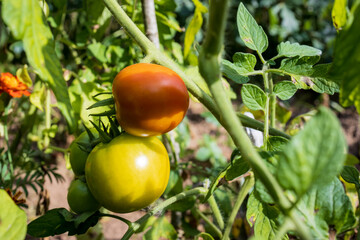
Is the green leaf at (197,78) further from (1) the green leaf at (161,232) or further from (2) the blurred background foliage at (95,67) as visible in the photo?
(1) the green leaf at (161,232)

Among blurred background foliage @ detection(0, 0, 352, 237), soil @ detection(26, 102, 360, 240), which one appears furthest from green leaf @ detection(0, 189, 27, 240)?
soil @ detection(26, 102, 360, 240)

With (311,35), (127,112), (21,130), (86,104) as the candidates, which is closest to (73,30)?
(21,130)

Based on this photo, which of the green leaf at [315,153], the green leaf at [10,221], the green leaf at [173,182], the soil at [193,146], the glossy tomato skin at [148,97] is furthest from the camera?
the soil at [193,146]

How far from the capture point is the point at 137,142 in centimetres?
51

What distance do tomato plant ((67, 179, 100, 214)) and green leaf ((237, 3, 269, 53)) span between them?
1.21 ft

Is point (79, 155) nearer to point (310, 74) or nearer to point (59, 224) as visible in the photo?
point (59, 224)

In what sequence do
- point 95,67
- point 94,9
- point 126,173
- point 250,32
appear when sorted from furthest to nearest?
point 95,67, point 94,9, point 250,32, point 126,173

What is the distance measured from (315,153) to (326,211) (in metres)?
0.16

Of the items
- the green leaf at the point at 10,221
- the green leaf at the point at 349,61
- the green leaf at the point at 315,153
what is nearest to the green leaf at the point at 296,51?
the green leaf at the point at 349,61

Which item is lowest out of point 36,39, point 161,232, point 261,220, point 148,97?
Answer: point 161,232

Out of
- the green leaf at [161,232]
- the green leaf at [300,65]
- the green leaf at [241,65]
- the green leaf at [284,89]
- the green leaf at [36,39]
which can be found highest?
the green leaf at [36,39]

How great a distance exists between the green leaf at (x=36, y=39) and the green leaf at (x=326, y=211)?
0.96ft

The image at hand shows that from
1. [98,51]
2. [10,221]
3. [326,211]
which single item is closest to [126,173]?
[10,221]

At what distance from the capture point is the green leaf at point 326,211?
379 mm
